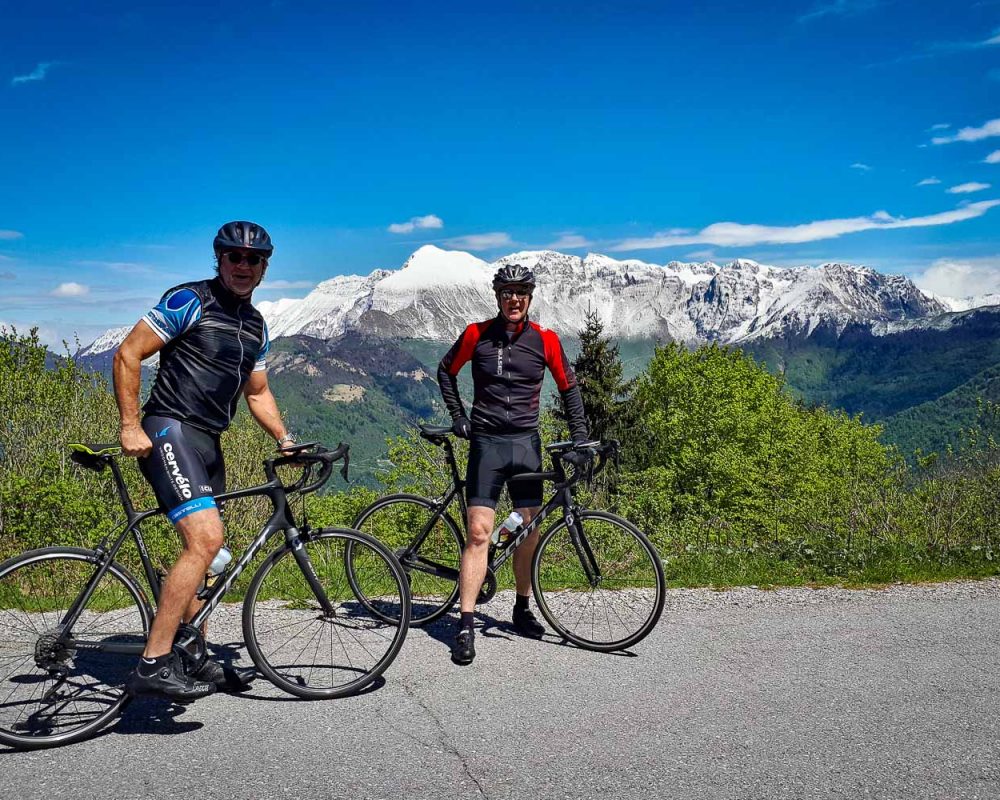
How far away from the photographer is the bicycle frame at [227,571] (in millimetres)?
4297

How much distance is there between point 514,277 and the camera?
5.82 meters

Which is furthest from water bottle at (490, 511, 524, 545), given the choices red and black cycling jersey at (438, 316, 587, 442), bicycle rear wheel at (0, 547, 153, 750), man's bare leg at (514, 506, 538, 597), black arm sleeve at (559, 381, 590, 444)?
bicycle rear wheel at (0, 547, 153, 750)

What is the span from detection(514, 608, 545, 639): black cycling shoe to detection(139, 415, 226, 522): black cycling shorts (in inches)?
99.3

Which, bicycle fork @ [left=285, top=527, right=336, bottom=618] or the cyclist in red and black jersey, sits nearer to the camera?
bicycle fork @ [left=285, top=527, right=336, bottom=618]

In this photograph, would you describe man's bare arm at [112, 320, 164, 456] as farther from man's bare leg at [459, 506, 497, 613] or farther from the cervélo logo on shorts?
man's bare leg at [459, 506, 497, 613]

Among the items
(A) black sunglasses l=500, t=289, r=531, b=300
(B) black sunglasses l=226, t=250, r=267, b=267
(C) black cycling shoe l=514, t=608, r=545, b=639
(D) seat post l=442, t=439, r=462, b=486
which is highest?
(B) black sunglasses l=226, t=250, r=267, b=267

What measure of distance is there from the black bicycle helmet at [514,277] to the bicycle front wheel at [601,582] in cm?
174

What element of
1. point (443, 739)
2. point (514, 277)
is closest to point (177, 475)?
point (443, 739)

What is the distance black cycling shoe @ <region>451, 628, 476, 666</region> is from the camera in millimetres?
5168

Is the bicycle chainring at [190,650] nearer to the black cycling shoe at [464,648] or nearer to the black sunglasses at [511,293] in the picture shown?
the black cycling shoe at [464,648]

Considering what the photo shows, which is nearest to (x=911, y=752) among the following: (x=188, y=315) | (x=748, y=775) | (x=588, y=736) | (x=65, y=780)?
(x=748, y=775)

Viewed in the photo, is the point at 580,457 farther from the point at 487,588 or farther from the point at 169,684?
the point at 169,684

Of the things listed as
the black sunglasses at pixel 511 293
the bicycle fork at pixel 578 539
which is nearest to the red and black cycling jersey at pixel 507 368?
the black sunglasses at pixel 511 293

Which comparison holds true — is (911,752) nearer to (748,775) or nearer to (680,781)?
(748,775)
